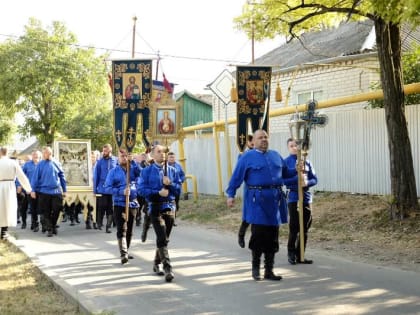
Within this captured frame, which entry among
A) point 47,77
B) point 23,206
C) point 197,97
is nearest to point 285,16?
point 23,206

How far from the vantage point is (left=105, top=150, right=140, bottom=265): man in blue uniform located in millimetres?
10102

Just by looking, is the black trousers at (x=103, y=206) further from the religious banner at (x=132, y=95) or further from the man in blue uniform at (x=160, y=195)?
the man in blue uniform at (x=160, y=195)

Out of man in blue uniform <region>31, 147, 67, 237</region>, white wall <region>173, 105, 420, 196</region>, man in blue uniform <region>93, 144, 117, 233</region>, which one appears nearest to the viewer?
man in blue uniform <region>31, 147, 67, 237</region>

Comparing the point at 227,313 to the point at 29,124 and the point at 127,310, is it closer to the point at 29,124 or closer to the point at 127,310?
the point at 127,310

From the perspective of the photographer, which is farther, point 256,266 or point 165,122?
point 165,122

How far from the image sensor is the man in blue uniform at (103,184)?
588 inches

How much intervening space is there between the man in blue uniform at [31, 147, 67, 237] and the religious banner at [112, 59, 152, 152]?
209cm

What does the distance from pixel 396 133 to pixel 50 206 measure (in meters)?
7.62

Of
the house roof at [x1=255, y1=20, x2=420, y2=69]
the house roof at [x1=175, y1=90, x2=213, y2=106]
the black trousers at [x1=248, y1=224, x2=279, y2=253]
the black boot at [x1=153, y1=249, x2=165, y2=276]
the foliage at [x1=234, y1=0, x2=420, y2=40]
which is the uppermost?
the house roof at [x1=175, y1=90, x2=213, y2=106]

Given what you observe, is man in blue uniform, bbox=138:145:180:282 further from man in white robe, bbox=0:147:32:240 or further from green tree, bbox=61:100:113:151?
green tree, bbox=61:100:113:151

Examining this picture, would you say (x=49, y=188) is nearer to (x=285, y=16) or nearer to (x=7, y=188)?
(x=7, y=188)

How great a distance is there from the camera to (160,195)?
873cm

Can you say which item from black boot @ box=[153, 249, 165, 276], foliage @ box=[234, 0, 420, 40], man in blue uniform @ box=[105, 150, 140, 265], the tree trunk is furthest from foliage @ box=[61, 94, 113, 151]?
black boot @ box=[153, 249, 165, 276]

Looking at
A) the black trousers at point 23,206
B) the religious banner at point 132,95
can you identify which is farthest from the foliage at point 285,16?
the black trousers at point 23,206
